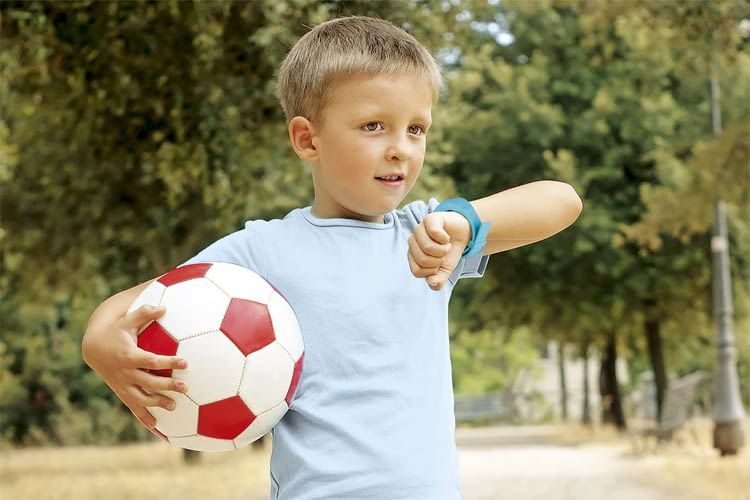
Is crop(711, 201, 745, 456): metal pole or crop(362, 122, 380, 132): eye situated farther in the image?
crop(711, 201, 745, 456): metal pole

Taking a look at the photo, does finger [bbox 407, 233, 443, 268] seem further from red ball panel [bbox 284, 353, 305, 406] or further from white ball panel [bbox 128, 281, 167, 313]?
white ball panel [bbox 128, 281, 167, 313]

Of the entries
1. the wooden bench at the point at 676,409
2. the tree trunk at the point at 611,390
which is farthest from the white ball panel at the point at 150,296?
the tree trunk at the point at 611,390

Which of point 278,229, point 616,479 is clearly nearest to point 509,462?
point 616,479

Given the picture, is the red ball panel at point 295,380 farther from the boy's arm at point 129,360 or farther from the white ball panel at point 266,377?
the boy's arm at point 129,360

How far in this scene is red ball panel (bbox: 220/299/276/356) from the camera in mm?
2547

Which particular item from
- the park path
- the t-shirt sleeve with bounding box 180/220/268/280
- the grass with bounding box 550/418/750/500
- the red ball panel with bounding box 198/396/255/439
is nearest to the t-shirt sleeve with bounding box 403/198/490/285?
the t-shirt sleeve with bounding box 180/220/268/280

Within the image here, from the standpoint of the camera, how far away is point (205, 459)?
1759 centimetres

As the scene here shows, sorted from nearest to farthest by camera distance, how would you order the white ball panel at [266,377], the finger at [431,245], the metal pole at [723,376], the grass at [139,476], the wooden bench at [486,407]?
the finger at [431,245] → the white ball panel at [266,377] → the grass at [139,476] → the metal pole at [723,376] → the wooden bench at [486,407]

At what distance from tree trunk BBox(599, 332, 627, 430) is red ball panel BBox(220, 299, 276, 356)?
21492 millimetres

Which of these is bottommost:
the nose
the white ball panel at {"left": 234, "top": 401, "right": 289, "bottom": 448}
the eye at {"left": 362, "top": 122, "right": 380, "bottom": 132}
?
the white ball panel at {"left": 234, "top": 401, "right": 289, "bottom": 448}

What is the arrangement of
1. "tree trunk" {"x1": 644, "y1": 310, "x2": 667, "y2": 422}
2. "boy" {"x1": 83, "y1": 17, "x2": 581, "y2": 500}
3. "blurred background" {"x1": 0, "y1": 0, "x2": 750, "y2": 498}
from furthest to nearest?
"tree trunk" {"x1": 644, "y1": 310, "x2": 667, "y2": 422} < "blurred background" {"x1": 0, "y1": 0, "x2": 750, "y2": 498} < "boy" {"x1": 83, "y1": 17, "x2": 581, "y2": 500}

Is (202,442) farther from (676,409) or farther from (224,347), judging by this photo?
(676,409)

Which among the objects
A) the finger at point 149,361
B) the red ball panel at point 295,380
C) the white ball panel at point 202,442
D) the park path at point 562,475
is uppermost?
the finger at point 149,361

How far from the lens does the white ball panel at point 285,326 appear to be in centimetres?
250
